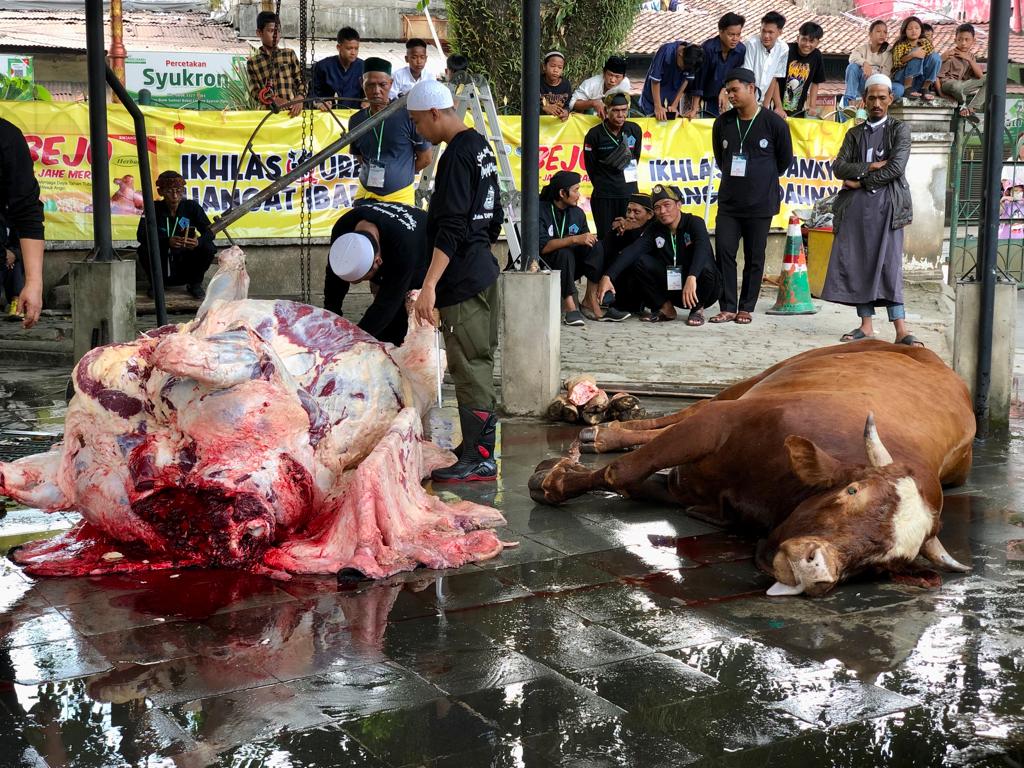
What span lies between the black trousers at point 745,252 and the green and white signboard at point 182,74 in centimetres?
1117

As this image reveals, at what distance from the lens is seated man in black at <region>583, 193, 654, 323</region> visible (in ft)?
38.8

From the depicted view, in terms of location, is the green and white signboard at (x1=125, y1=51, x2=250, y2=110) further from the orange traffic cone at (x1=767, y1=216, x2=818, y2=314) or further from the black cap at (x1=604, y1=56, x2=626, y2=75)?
the orange traffic cone at (x1=767, y1=216, x2=818, y2=314)

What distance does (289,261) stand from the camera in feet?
43.5

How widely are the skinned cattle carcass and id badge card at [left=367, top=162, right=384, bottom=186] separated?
16.3 feet

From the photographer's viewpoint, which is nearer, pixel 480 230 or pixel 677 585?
pixel 677 585

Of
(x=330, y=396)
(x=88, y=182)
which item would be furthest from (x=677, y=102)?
(x=330, y=396)

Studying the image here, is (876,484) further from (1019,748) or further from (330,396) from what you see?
(330,396)

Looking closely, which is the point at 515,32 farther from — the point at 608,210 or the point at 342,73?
the point at 608,210

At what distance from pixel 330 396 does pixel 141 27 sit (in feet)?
65.4

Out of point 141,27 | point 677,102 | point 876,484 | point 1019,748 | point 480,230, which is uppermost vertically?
point 141,27

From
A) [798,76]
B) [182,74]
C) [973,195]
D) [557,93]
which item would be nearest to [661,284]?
[557,93]

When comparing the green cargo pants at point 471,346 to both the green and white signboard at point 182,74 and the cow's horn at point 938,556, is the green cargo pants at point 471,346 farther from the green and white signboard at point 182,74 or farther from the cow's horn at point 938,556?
the green and white signboard at point 182,74

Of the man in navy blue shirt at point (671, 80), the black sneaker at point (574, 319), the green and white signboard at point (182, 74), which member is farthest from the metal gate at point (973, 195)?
the green and white signboard at point (182, 74)

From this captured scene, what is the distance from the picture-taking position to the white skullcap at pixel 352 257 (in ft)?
22.2
